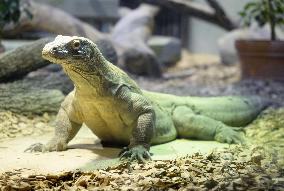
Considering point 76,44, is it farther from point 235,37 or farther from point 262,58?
point 235,37

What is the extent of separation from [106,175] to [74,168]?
431 millimetres

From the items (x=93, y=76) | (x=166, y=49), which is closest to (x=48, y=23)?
(x=166, y=49)

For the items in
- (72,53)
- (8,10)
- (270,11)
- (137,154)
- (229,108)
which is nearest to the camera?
(72,53)

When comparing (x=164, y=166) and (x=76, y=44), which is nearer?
(x=164, y=166)

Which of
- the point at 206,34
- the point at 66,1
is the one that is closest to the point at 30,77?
the point at 66,1

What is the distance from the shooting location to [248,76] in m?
9.57

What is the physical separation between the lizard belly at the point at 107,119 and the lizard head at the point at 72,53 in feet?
1.34

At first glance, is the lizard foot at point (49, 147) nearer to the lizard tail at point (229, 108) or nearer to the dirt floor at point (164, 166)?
the dirt floor at point (164, 166)

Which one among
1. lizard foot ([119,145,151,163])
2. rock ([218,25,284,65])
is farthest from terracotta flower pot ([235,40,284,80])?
lizard foot ([119,145,151,163])

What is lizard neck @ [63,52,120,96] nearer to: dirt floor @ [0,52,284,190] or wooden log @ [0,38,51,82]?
dirt floor @ [0,52,284,190]

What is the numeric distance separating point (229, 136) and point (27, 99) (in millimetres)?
2623

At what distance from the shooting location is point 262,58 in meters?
9.19

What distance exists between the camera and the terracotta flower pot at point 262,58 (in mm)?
9047

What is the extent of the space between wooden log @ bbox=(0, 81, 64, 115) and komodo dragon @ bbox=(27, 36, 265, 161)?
51.1 inches
